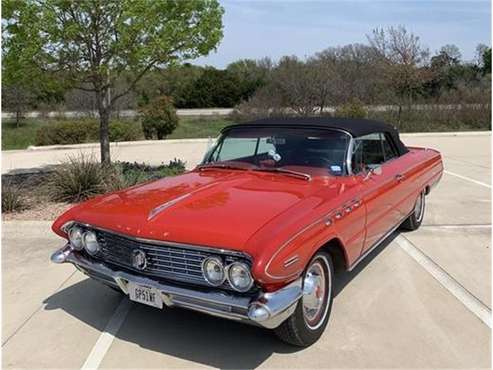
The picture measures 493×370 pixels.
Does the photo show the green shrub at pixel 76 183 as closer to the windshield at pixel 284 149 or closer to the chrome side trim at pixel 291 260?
the windshield at pixel 284 149

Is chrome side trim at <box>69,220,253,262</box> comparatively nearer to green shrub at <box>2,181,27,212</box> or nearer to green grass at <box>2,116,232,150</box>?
green shrub at <box>2,181,27,212</box>

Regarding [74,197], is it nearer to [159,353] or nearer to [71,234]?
[71,234]

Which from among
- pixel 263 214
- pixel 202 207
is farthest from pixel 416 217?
pixel 202 207

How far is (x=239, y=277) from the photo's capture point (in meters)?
3.04

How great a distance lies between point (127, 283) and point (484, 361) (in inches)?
97.1

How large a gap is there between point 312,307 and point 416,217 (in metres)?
3.14

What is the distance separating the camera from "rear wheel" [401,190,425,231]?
6.05 metres

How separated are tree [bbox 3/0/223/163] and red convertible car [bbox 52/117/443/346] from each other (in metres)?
3.59

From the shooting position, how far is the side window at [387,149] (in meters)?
5.36

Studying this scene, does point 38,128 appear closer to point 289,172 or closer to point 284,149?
point 284,149

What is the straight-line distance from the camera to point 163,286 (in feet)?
10.7

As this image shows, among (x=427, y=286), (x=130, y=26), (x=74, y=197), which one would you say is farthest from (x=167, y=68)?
(x=427, y=286)

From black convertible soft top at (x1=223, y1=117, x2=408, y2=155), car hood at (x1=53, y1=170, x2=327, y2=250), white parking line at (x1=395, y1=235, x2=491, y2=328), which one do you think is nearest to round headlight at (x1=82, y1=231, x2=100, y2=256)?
car hood at (x1=53, y1=170, x2=327, y2=250)

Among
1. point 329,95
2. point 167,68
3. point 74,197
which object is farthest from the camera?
point 329,95
